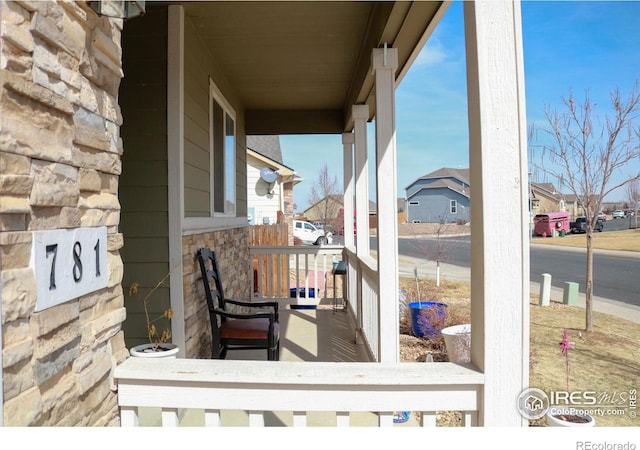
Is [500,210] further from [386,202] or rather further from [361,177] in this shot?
[361,177]

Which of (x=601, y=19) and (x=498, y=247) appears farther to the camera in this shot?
(x=601, y=19)

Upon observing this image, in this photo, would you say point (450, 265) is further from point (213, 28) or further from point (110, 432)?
point (110, 432)

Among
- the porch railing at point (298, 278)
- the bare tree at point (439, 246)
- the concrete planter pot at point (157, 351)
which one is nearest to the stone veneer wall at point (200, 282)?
the concrete planter pot at point (157, 351)

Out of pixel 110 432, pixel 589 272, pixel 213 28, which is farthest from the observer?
pixel 589 272

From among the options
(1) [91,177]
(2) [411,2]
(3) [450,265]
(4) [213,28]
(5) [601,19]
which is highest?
(5) [601,19]

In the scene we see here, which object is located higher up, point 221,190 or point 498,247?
point 221,190

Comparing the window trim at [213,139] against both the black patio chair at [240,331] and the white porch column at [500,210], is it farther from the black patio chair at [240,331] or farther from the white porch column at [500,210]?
the white porch column at [500,210]

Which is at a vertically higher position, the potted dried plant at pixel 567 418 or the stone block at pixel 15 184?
the stone block at pixel 15 184

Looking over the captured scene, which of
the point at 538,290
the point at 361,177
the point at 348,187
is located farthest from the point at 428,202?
the point at 361,177

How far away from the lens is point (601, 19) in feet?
18.6

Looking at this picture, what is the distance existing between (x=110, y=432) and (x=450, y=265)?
45.1ft

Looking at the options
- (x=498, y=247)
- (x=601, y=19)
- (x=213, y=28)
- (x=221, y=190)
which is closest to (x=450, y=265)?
(x=601, y=19)

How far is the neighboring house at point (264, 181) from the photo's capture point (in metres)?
14.0

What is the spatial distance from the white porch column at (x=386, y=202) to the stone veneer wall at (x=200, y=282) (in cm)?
136
